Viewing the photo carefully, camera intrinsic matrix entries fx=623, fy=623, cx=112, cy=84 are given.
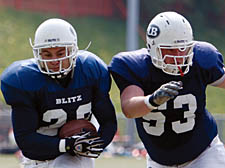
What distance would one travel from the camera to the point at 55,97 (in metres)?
3.77

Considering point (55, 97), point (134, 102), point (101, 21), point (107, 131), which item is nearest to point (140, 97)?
point (134, 102)

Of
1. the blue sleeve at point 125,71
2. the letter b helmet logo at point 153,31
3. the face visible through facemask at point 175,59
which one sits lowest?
the blue sleeve at point 125,71

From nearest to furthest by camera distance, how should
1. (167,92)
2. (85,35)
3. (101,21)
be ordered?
(167,92) < (85,35) < (101,21)

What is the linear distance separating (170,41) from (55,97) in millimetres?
773

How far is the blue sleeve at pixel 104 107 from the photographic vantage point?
3.87 meters

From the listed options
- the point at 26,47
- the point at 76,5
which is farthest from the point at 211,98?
the point at 76,5

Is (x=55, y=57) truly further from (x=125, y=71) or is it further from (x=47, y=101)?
(x=125, y=71)

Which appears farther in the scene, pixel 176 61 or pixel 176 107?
pixel 176 107

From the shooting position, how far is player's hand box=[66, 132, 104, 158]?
A: 371 centimetres

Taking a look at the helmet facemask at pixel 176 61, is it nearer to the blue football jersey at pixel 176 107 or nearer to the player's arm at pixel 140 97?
the blue football jersey at pixel 176 107

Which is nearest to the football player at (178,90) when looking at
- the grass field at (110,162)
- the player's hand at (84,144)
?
the player's hand at (84,144)

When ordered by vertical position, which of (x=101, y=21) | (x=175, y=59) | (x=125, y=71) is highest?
(x=175, y=59)

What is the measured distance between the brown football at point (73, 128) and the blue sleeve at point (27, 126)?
0.21 ft

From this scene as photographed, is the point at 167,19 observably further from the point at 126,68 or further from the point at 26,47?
the point at 26,47
